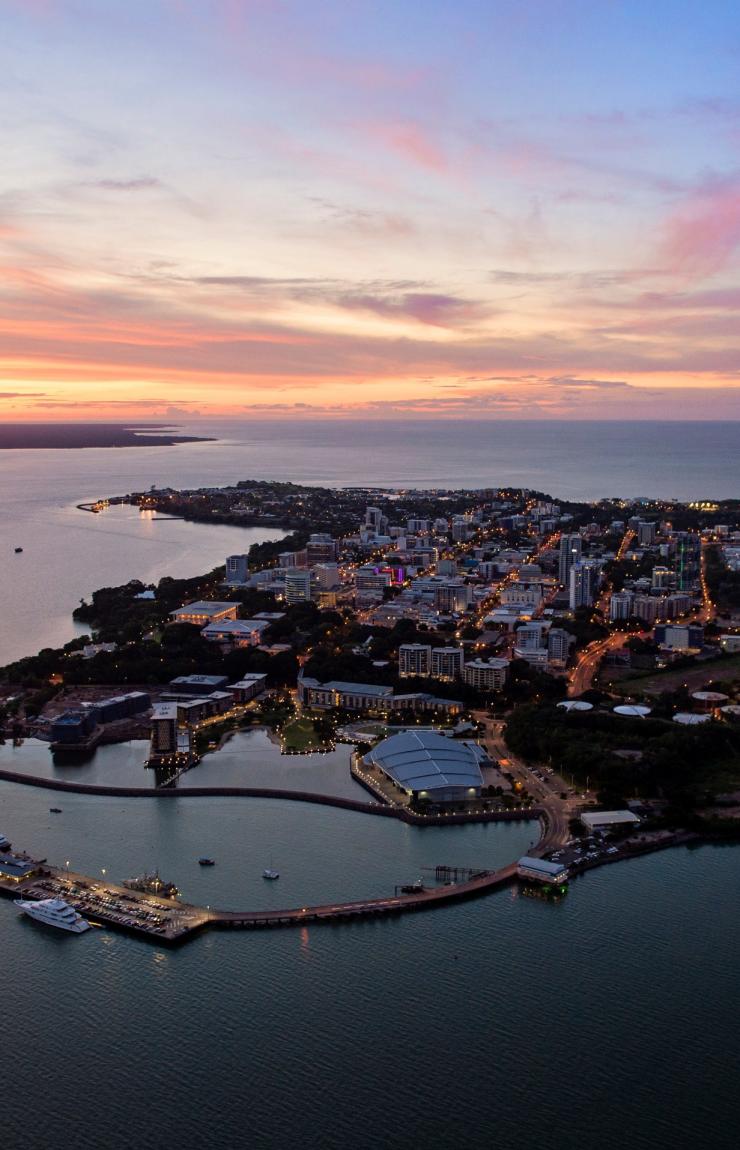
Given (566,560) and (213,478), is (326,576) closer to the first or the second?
(566,560)

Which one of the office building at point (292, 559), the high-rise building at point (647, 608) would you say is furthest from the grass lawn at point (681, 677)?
the office building at point (292, 559)

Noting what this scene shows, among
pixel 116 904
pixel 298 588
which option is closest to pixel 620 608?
pixel 298 588

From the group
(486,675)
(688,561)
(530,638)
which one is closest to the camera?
(486,675)

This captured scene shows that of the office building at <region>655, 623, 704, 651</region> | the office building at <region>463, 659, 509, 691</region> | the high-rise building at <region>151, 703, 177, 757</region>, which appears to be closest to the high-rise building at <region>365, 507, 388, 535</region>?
the office building at <region>655, 623, 704, 651</region>

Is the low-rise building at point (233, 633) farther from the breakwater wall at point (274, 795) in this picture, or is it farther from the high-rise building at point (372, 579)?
the breakwater wall at point (274, 795)

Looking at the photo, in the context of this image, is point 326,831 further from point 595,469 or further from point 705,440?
point 705,440

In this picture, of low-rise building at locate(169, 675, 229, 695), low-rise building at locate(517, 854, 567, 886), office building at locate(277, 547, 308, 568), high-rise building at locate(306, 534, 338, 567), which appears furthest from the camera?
high-rise building at locate(306, 534, 338, 567)

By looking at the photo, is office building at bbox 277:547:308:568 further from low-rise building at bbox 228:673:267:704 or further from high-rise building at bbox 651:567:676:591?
low-rise building at bbox 228:673:267:704
